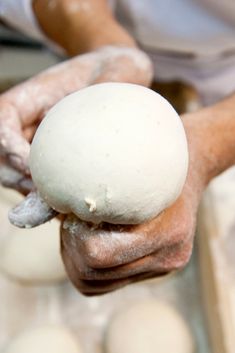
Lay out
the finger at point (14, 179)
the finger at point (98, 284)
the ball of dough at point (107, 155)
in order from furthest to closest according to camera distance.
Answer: the finger at point (14, 179) → the finger at point (98, 284) → the ball of dough at point (107, 155)

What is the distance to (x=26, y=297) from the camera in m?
1.00

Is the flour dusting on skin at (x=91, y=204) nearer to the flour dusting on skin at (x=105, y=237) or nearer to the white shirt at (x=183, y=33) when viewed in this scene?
the flour dusting on skin at (x=105, y=237)

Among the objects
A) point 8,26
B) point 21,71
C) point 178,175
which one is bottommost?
point 21,71

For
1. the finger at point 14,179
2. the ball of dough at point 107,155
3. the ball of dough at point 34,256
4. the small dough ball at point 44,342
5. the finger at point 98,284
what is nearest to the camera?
the ball of dough at point 107,155

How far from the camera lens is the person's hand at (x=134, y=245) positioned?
56cm

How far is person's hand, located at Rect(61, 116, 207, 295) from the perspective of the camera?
56 cm

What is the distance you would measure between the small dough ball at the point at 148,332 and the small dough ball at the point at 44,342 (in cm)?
7

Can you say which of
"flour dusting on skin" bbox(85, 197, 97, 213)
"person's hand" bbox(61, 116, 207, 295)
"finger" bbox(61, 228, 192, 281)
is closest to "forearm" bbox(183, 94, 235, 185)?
"person's hand" bbox(61, 116, 207, 295)

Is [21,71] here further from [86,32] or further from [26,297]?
[26,297]

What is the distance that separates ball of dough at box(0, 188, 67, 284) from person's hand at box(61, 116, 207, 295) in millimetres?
320

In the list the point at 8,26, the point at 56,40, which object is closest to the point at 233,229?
the point at 56,40

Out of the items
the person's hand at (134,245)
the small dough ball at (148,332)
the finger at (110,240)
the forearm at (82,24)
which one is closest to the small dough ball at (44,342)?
the small dough ball at (148,332)

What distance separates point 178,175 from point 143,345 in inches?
18.1

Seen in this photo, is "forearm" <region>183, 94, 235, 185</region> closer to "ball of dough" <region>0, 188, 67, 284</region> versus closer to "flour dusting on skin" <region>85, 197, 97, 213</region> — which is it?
"flour dusting on skin" <region>85, 197, 97, 213</region>
